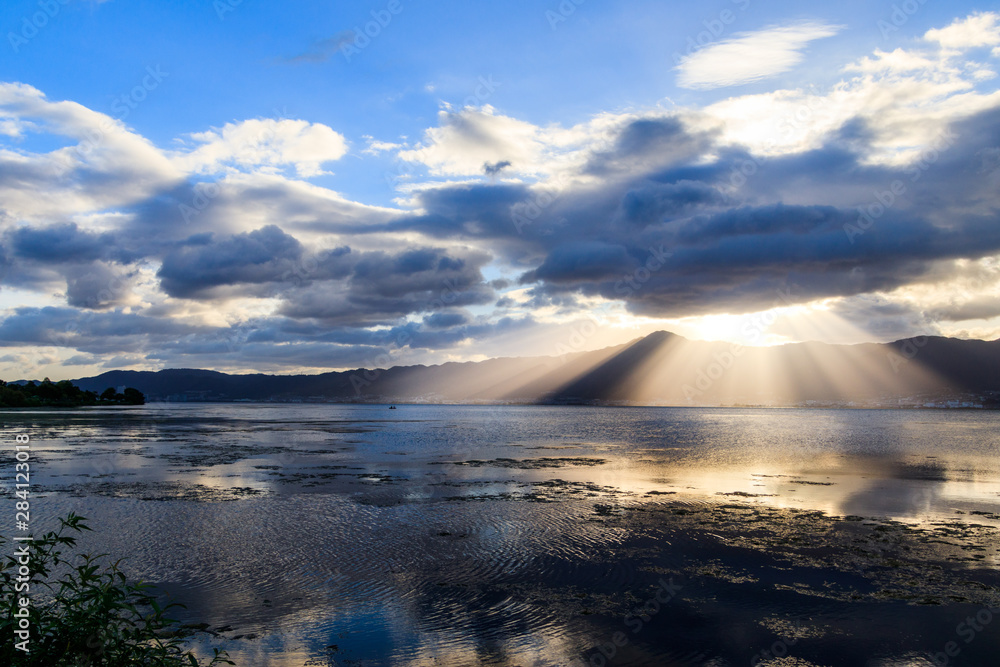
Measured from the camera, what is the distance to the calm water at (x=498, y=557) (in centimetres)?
1312

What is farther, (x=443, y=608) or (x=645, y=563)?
(x=645, y=563)

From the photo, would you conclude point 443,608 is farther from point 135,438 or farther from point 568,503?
point 135,438

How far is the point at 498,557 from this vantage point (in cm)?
2017

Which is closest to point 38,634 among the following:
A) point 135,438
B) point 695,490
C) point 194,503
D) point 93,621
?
point 93,621

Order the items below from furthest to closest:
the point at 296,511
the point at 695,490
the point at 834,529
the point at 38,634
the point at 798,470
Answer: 1. the point at 798,470
2. the point at 695,490
3. the point at 296,511
4. the point at 834,529
5. the point at 38,634

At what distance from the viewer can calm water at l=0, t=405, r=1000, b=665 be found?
1312 cm

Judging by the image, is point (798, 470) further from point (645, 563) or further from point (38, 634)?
point (38, 634)

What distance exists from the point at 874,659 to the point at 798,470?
38.5 metres

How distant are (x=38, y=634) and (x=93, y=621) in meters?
0.64

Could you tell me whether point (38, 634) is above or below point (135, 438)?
above

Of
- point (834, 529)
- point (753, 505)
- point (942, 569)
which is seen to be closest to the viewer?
point (942, 569)

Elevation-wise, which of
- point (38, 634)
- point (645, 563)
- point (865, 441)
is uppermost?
point (38, 634)

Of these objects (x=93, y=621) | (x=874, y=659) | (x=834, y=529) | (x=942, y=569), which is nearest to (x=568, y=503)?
(x=834, y=529)

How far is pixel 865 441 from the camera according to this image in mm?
79625
